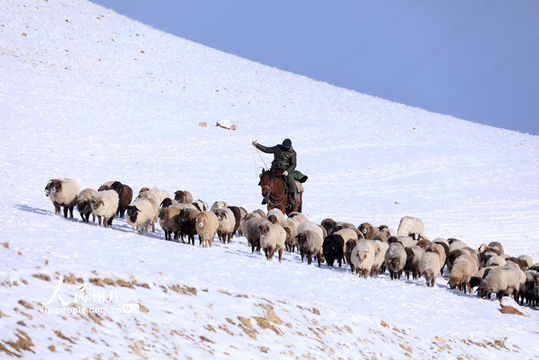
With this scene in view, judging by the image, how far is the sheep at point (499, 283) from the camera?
45.3ft

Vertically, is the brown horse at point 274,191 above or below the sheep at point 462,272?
above

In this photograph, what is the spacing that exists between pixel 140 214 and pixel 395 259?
619 centimetres

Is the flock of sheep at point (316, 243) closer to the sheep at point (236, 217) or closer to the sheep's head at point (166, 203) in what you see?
the sheep's head at point (166, 203)

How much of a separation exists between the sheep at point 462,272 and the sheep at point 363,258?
7.24 feet

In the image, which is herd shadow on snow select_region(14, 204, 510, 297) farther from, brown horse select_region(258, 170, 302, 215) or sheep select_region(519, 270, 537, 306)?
brown horse select_region(258, 170, 302, 215)

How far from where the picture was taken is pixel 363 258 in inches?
533

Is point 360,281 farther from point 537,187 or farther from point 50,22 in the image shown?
point 50,22

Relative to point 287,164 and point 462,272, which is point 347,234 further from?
point 287,164

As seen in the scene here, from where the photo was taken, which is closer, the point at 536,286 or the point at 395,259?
the point at 536,286

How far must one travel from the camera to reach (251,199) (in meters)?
25.3

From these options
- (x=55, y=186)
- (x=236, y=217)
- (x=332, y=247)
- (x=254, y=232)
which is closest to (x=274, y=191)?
(x=236, y=217)

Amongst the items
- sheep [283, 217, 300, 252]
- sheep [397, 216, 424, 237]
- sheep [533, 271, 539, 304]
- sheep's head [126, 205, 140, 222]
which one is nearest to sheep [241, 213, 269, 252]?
sheep [283, 217, 300, 252]

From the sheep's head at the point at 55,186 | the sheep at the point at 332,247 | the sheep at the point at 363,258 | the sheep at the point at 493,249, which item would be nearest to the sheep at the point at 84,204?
the sheep's head at the point at 55,186

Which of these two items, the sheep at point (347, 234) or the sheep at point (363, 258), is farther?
the sheep at point (347, 234)
